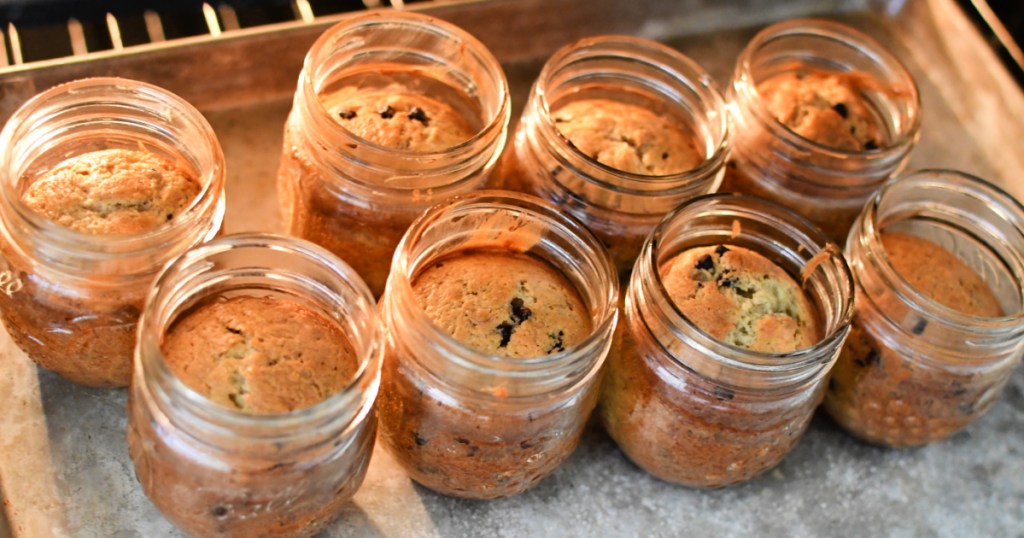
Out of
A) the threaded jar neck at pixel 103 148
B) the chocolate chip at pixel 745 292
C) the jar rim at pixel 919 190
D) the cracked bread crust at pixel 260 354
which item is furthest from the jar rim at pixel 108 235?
the jar rim at pixel 919 190

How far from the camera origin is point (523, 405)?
1.48m

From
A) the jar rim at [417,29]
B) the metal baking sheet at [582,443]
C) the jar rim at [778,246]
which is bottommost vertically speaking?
the metal baking sheet at [582,443]

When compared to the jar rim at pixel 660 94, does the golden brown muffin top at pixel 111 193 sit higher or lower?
lower

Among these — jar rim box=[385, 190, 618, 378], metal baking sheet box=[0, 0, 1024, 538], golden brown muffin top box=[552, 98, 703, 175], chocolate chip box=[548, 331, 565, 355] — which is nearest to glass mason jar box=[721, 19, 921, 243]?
golden brown muffin top box=[552, 98, 703, 175]

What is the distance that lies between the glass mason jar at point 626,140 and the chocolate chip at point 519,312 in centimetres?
23

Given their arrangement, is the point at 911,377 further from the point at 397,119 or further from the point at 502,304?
the point at 397,119

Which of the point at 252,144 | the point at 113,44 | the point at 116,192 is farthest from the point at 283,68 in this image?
the point at 116,192

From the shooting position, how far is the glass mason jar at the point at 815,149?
186cm

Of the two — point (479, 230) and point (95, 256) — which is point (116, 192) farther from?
point (479, 230)

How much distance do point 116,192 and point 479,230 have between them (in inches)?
20.8

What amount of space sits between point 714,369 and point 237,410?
0.67 metres

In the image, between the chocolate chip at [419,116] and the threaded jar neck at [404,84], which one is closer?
the threaded jar neck at [404,84]

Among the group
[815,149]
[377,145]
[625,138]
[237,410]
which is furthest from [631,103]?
[237,410]

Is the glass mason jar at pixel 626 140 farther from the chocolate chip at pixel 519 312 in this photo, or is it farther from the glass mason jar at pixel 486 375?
the chocolate chip at pixel 519 312
